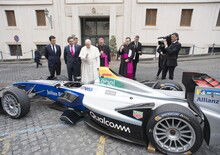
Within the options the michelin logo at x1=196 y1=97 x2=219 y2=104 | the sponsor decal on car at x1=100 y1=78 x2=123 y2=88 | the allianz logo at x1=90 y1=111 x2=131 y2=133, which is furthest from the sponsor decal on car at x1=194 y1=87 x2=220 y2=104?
the sponsor decal on car at x1=100 y1=78 x2=123 y2=88

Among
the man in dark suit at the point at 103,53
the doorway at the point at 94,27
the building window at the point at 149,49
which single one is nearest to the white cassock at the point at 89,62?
the man in dark suit at the point at 103,53

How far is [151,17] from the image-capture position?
46.9 ft

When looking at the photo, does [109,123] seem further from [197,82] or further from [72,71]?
[72,71]

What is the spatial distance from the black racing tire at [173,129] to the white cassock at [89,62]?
8.33 feet

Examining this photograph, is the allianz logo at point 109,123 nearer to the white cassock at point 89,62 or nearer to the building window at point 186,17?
the white cassock at point 89,62

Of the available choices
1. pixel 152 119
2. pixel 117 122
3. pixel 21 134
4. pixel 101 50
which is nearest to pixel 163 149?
pixel 152 119

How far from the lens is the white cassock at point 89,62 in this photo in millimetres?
4323

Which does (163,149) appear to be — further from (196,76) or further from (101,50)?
(101,50)

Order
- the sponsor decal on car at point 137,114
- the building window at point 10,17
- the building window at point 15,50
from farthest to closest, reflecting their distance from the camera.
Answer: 1. the building window at point 15,50
2. the building window at point 10,17
3. the sponsor decal on car at point 137,114

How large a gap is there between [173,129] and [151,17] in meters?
14.0

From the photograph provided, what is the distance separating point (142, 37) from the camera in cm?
1458

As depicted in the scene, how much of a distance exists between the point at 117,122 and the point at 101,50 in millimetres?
3265

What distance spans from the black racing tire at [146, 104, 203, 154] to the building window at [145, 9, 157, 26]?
1372 centimetres

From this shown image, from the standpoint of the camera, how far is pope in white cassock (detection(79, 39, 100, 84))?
14.2 feet
